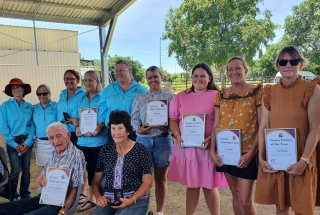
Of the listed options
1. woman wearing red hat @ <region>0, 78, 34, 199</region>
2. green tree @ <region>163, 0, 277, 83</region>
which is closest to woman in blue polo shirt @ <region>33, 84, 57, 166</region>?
woman wearing red hat @ <region>0, 78, 34, 199</region>

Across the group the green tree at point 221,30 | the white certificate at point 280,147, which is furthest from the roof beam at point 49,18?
the green tree at point 221,30

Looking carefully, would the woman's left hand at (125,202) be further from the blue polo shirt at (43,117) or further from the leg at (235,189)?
the blue polo shirt at (43,117)

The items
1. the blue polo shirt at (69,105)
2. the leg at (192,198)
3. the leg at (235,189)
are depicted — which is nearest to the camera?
the leg at (235,189)

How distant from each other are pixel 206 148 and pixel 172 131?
0.39 metres

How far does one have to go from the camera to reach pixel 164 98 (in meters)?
2.97

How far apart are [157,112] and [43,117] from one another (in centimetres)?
175

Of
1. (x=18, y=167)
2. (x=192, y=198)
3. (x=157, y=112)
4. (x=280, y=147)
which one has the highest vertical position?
(x=157, y=112)

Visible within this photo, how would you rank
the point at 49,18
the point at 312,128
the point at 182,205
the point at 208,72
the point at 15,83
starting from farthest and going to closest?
the point at 49,18
the point at 182,205
the point at 15,83
the point at 208,72
the point at 312,128

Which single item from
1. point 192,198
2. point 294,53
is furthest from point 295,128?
point 192,198

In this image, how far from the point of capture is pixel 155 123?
288 cm

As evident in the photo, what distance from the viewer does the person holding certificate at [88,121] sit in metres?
3.29

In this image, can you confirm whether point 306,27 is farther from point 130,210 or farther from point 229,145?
point 130,210

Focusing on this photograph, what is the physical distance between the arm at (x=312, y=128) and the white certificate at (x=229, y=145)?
47 cm

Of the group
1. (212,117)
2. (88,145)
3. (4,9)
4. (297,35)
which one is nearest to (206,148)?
(212,117)
